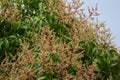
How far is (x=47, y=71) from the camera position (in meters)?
2.84

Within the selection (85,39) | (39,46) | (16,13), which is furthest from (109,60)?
(16,13)

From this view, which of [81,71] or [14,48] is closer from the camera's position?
[81,71]

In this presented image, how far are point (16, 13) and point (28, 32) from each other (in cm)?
19

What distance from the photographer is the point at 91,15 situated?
10.7 ft

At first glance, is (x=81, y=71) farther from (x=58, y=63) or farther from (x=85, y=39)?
(x=85, y=39)

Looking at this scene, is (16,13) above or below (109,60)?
above

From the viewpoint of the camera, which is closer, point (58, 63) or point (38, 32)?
point (58, 63)

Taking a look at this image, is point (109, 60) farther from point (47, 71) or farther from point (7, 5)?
point (7, 5)

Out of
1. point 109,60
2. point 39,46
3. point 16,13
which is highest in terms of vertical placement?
point 16,13

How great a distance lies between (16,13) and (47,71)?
65 centimetres

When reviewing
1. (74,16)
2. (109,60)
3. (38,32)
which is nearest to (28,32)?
(38,32)

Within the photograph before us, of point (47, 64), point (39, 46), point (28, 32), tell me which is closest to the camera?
point (47, 64)

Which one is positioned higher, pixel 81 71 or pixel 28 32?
pixel 28 32

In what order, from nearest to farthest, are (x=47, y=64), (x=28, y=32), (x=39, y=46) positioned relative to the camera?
(x=47, y=64) < (x=39, y=46) < (x=28, y=32)
